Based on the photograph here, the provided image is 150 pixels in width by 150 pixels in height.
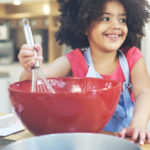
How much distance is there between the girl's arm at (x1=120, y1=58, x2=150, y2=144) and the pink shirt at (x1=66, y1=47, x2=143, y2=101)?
0.07 ft

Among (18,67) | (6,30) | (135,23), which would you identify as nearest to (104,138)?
(135,23)

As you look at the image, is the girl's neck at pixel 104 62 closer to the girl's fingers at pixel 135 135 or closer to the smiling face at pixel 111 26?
the smiling face at pixel 111 26

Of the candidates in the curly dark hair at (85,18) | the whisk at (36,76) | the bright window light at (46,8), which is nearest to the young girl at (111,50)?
the curly dark hair at (85,18)

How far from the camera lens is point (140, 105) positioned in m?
0.74

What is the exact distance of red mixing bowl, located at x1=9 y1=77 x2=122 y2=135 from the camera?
47cm

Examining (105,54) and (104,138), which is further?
(105,54)

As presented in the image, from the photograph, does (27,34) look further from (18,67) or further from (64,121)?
(18,67)

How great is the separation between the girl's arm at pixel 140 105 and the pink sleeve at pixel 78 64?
0.54 ft

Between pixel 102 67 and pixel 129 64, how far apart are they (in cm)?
9

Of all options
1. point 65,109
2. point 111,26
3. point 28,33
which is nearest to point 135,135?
point 65,109

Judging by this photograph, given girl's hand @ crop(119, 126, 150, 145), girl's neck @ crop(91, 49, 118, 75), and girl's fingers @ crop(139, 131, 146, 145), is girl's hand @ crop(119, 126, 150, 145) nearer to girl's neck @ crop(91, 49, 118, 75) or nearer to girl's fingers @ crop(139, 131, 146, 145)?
girl's fingers @ crop(139, 131, 146, 145)

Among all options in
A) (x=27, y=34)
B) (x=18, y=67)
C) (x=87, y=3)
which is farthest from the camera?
(x=18, y=67)

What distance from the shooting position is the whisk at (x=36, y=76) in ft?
1.84

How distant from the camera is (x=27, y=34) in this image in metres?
0.56
